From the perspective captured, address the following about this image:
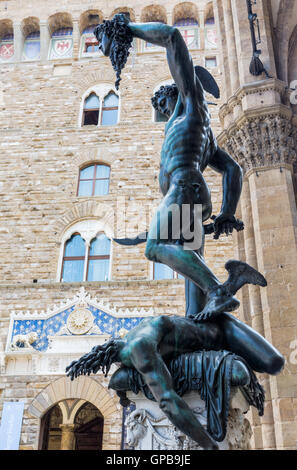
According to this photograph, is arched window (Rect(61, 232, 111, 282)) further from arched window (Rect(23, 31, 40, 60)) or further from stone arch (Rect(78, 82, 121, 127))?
arched window (Rect(23, 31, 40, 60))

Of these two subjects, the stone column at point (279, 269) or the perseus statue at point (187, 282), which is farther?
the stone column at point (279, 269)

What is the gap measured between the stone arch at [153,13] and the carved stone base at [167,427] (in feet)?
48.9

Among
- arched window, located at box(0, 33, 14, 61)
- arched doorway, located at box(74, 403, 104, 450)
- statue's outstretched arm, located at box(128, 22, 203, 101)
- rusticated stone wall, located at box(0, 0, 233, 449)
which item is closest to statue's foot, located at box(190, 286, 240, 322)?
statue's outstretched arm, located at box(128, 22, 203, 101)

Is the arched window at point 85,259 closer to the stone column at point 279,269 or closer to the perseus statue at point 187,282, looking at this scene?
the stone column at point 279,269

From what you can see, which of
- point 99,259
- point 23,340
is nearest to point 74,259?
point 99,259

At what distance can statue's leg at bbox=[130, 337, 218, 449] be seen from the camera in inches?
69.9

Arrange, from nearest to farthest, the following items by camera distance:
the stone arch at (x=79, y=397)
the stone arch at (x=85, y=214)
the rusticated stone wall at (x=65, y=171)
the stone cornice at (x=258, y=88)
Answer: the stone cornice at (x=258, y=88) → the stone arch at (x=79, y=397) → the rusticated stone wall at (x=65, y=171) → the stone arch at (x=85, y=214)

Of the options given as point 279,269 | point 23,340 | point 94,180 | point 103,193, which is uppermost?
point 94,180

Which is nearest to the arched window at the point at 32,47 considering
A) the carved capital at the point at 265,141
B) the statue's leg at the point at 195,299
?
the carved capital at the point at 265,141

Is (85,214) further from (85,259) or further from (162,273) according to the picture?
(162,273)

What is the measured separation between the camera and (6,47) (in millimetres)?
15938

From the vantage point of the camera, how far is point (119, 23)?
8.02 ft

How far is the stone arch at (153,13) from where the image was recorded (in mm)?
15250

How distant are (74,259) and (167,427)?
10.6 m
